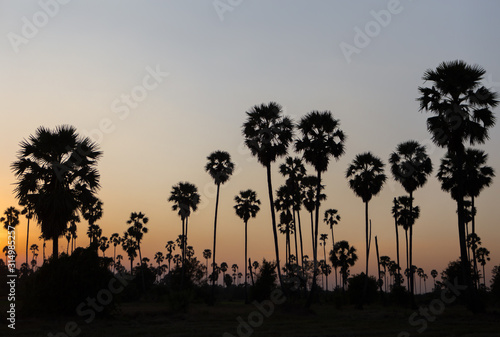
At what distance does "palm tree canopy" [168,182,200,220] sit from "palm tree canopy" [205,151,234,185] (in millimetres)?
13056

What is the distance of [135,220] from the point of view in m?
89.2

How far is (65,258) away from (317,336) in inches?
661

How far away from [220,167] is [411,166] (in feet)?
76.4

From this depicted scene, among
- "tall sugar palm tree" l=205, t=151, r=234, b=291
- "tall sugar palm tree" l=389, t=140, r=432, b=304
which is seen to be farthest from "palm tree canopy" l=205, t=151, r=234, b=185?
"tall sugar palm tree" l=389, t=140, r=432, b=304

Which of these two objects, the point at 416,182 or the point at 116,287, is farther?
the point at 416,182

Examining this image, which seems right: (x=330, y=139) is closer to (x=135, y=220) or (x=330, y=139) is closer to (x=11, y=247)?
(x=11, y=247)

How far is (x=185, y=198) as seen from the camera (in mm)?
74062

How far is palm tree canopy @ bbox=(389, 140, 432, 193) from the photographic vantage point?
50.3m

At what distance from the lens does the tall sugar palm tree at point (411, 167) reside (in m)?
50.3

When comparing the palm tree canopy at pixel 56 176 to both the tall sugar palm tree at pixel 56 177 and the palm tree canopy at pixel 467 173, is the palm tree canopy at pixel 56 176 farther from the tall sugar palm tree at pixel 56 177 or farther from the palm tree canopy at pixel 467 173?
the palm tree canopy at pixel 467 173

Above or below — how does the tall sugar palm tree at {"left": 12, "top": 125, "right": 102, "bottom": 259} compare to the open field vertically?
above

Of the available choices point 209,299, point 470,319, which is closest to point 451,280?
point 209,299

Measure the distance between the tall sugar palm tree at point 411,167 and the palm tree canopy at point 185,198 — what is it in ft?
106

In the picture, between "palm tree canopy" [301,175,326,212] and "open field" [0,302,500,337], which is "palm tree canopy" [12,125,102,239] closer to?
"open field" [0,302,500,337]
